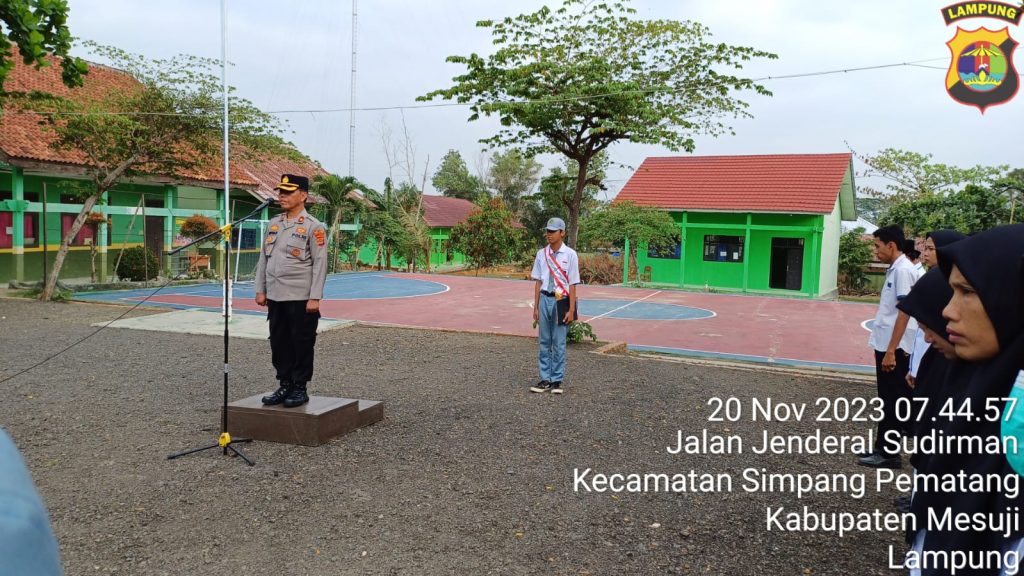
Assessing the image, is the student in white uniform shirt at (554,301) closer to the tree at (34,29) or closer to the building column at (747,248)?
the tree at (34,29)

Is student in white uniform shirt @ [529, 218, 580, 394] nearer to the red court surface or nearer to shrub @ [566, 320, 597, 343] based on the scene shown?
shrub @ [566, 320, 597, 343]

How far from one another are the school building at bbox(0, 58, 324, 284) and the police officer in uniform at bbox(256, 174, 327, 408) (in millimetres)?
12702

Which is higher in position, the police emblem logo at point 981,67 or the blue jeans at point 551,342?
the police emblem logo at point 981,67

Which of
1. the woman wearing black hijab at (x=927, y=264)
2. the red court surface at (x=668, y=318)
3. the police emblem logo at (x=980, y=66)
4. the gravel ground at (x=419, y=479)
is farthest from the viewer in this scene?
the red court surface at (x=668, y=318)

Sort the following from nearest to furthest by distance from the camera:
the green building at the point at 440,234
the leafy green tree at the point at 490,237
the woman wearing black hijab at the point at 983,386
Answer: the woman wearing black hijab at the point at 983,386 < the leafy green tree at the point at 490,237 < the green building at the point at 440,234

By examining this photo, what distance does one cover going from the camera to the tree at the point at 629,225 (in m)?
26.4

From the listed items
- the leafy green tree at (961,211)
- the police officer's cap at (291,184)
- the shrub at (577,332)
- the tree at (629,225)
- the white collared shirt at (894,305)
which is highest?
the leafy green tree at (961,211)

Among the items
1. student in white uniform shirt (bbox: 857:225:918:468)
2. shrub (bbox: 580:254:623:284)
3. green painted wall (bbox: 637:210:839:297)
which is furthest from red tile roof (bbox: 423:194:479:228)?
student in white uniform shirt (bbox: 857:225:918:468)

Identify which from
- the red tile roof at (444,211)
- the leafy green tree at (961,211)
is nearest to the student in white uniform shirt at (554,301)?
the leafy green tree at (961,211)

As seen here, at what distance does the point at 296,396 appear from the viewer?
220 inches

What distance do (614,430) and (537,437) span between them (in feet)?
2.26

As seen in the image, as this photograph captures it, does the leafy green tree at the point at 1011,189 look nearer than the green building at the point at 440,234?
Yes

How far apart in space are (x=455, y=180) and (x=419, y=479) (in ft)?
180

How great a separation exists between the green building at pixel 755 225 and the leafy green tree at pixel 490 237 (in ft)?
16.4
